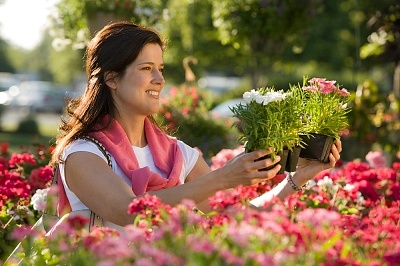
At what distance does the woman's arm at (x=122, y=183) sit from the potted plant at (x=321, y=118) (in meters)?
0.31

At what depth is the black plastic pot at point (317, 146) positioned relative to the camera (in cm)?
375

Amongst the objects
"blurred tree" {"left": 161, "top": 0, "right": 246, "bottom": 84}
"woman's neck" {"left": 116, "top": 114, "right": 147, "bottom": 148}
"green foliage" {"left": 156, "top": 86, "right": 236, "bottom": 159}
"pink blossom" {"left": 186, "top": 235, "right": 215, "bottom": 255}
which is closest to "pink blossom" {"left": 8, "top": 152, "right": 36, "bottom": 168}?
"woman's neck" {"left": 116, "top": 114, "right": 147, "bottom": 148}

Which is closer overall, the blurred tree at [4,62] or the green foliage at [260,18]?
the green foliage at [260,18]

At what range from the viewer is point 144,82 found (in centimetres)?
390

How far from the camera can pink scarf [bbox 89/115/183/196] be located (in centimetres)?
378

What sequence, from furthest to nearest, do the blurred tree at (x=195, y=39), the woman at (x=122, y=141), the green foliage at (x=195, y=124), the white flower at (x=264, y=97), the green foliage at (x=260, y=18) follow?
the blurred tree at (x=195, y=39)
the green foliage at (x=260, y=18)
the green foliage at (x=195, y=124)
the woman at (x=122, y=141)
the white flower at (x=264, y=97)

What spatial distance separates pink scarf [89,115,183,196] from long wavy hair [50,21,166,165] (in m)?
0.07

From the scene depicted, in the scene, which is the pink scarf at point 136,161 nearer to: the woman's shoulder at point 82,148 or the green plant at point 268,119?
the woman's shoulder at point 82,148

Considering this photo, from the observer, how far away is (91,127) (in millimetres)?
3939

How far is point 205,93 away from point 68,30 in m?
2.04

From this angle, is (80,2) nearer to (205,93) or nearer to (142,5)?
(142,5)

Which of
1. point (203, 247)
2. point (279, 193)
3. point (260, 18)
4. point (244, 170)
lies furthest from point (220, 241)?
point (260, 18)

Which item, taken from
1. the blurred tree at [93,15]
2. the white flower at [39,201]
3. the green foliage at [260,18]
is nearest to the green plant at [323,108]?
the white flower at [39,201]

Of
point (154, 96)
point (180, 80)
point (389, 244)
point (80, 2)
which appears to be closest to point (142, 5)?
point (80, 2)
